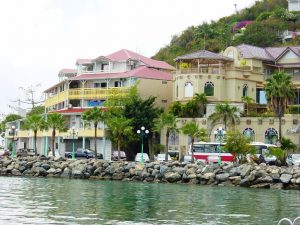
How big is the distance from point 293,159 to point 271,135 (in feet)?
29.5

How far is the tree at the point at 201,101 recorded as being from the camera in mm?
85562

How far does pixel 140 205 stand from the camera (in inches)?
1500

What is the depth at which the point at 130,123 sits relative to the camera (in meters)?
83.6

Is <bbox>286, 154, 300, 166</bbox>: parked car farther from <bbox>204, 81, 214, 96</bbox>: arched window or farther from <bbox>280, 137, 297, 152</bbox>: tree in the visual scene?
<bbox>204, 81, 214, 96</bbox>: arched window

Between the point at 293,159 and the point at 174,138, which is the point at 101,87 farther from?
the point at 293,159

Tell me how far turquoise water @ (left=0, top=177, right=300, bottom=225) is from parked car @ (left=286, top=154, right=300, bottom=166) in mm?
15426

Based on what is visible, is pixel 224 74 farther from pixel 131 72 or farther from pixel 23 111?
pixel 23 111

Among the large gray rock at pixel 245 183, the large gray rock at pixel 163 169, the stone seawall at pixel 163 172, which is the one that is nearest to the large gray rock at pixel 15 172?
the stone seawall at pixel 163 172

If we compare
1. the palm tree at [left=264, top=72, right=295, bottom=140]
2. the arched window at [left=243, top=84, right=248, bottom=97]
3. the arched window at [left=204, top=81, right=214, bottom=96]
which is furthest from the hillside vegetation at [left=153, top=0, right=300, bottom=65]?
the palm tree at [left=264, top=72, right=295, bottom=140]

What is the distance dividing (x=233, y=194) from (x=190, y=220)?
17061mm

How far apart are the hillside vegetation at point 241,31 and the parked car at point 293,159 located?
185 feet

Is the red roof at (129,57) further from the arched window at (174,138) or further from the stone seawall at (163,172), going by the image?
the stone seawall at (163,172)

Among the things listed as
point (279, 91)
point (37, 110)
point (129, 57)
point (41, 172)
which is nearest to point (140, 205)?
point (41, 172)

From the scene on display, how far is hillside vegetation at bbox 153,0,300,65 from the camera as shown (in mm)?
129375
